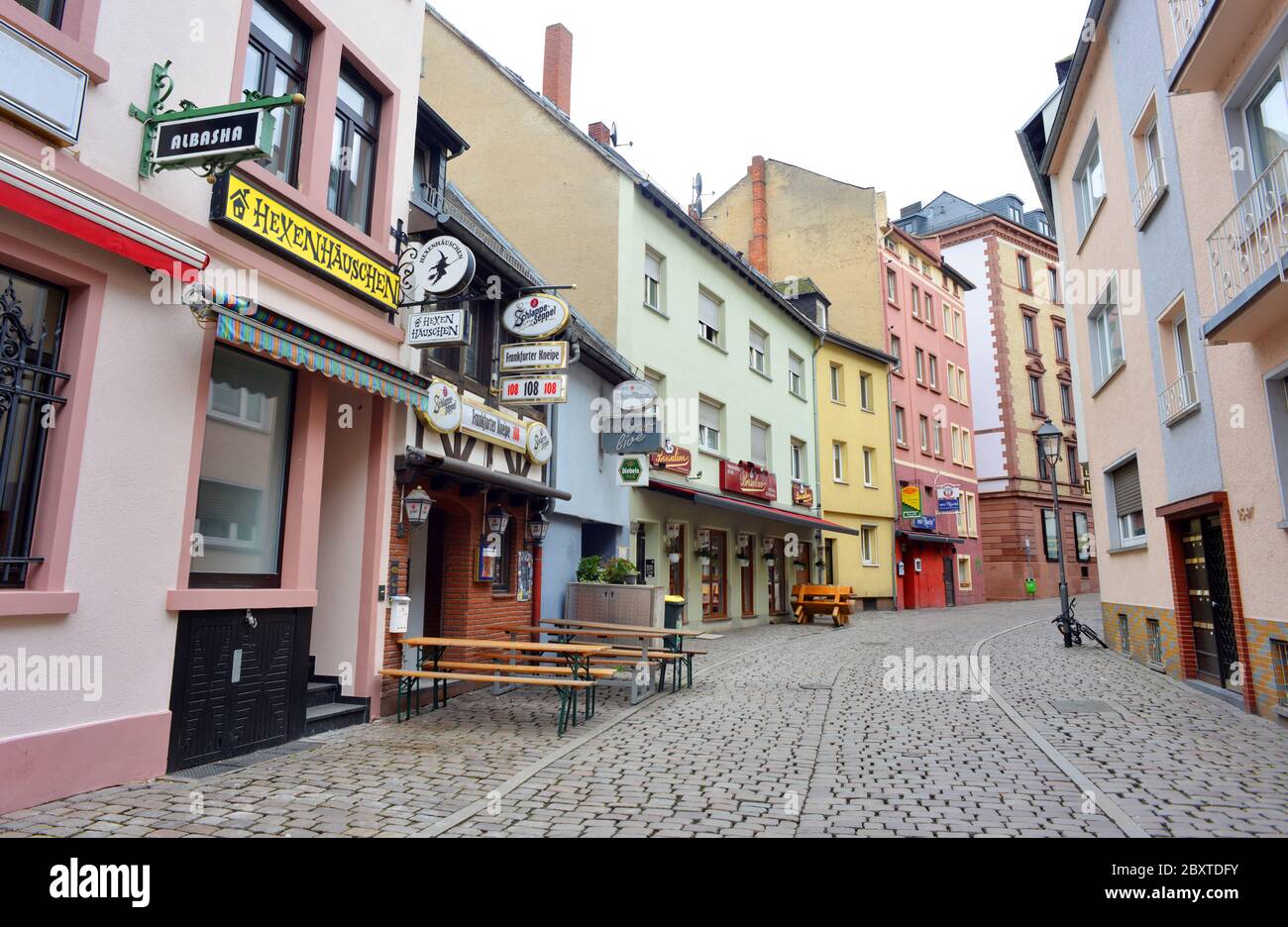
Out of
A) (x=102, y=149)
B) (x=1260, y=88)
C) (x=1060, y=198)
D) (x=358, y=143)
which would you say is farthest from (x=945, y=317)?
(x=102, y=149)

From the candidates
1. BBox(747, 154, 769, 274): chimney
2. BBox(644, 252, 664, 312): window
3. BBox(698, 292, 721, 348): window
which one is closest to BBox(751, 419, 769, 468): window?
BBox(698, 292, 721, 348): window

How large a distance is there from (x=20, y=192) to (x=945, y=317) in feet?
116

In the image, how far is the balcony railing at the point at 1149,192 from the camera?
10.6 metres

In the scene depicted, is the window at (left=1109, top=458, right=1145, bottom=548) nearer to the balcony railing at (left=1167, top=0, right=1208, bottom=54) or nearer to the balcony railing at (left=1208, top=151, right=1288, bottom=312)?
the balcony railing at (left=1208, top=151, right=1288, bottom=312)

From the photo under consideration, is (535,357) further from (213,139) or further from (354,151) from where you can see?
(213,139)

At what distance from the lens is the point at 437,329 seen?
29.1 ft

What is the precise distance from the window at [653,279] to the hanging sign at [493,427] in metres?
7.92

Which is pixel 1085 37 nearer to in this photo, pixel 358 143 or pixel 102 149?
pixel 358 143

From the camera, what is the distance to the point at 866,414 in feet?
95.0

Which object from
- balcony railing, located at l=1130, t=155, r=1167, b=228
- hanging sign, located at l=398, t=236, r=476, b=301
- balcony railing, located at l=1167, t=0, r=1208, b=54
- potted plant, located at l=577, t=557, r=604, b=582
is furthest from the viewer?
potted plant, located at l=577, t=557, r=604, b=582

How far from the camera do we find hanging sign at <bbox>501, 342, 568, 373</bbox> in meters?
11.1

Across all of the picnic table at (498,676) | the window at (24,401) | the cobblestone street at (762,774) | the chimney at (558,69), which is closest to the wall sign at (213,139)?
the window at (24,401)

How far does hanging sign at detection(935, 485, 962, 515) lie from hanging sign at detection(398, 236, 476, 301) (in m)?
26.4

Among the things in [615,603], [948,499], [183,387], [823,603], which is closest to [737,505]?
[823,603]
